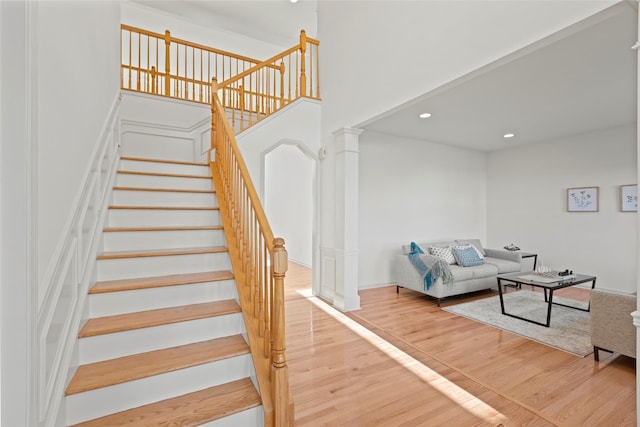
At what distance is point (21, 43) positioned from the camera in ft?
3.64

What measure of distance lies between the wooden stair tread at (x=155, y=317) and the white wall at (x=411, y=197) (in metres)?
3.03

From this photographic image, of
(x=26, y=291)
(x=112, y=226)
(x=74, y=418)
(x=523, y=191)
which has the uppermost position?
(x=523, y=191)

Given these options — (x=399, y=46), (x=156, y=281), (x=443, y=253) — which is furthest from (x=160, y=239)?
(x=443, y=253)

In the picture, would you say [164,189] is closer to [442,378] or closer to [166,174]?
[166,174]

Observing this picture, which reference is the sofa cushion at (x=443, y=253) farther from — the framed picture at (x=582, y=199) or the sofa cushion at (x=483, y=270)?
the framed picture at (x=582, y=199)

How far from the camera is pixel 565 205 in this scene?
5.06 m

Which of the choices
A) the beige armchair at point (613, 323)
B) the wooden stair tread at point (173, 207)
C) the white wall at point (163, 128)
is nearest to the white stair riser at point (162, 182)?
the wooden stair tread at point (173, 207)

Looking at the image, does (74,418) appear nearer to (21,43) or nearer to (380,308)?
(21,43)

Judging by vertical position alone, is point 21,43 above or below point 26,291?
above

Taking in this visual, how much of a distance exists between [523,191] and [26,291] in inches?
265

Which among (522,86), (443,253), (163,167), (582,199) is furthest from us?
(582,199)

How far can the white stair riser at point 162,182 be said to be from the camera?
3025 millimetres

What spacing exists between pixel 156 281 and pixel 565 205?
6.07 metres

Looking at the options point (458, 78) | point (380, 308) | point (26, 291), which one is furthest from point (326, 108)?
point (26, 291)
